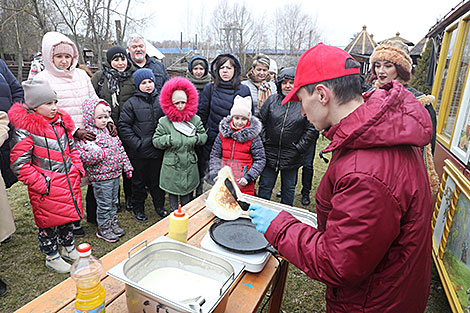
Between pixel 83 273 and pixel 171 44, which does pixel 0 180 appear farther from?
pixel 171 44

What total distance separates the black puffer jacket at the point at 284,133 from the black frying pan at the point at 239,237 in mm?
1874

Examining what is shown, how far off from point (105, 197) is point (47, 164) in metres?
0.86

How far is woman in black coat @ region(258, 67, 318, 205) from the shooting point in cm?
353

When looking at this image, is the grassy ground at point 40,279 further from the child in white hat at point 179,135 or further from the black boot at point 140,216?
the child in white hat at point 179,135

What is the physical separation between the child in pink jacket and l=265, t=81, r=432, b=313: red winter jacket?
2.50 m

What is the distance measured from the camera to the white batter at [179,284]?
1.23m

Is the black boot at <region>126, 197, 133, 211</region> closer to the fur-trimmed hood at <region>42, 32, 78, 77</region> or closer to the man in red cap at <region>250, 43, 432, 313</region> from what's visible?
the fur-trimmed hood at <region>42, 32, 78, 77</region>

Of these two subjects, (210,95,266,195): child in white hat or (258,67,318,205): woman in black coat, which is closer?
(210,95,266,195): child in white hat

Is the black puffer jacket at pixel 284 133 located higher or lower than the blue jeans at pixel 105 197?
higher

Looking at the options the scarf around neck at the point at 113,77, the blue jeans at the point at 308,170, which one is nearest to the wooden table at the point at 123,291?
the scarf around neck at the point at 113,77

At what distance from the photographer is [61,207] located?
8.66ft

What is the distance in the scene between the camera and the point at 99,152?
3111 millimetres

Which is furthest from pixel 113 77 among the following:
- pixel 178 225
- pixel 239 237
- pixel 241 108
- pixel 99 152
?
pixel 239 237

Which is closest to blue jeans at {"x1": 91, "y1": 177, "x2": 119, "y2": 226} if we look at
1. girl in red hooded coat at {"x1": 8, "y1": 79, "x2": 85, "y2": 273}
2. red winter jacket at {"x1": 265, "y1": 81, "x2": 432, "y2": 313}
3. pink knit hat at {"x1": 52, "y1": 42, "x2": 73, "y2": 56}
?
girl in red hooded coat at {"x1": 8, "y1": 79, "x2": 85, "y2": 273}
